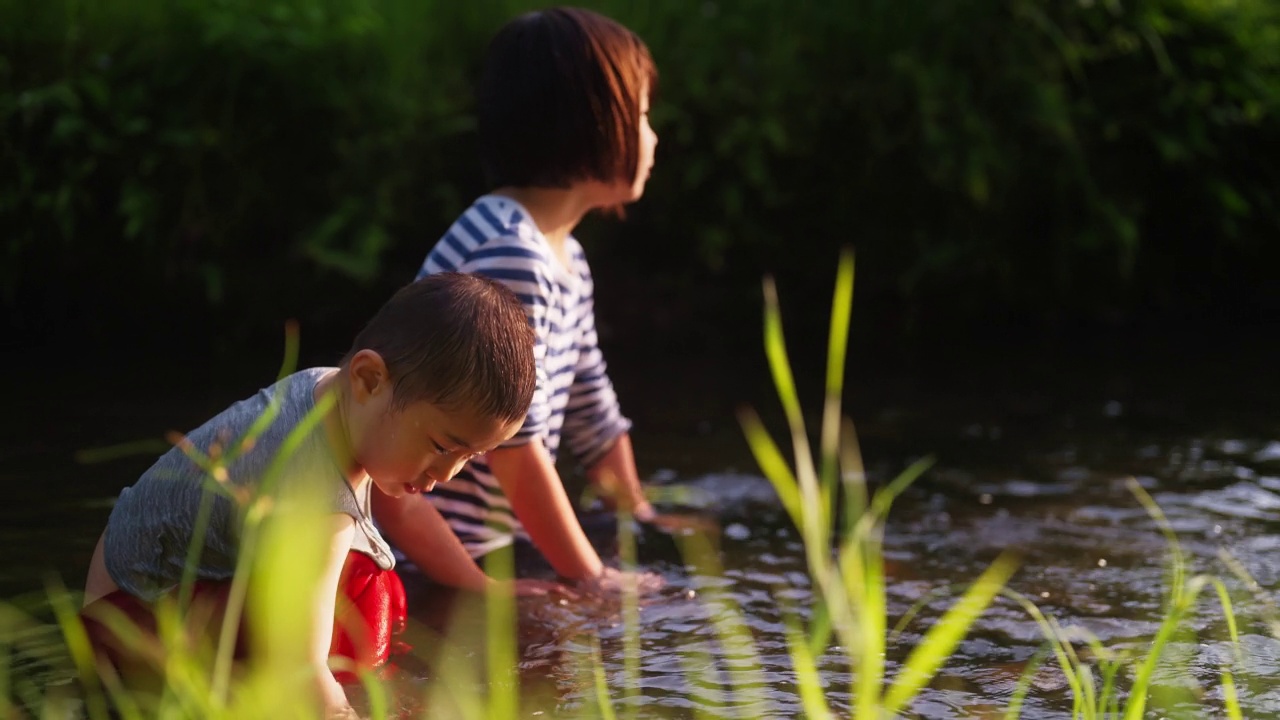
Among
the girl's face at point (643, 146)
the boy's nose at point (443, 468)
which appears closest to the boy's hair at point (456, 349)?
the boy's nose at point (443, 468)

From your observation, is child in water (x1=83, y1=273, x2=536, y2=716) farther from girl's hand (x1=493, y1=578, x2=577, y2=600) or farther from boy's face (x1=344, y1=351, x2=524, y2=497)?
girl's hand (x1=493, y1=578, x2=577, y2=600)

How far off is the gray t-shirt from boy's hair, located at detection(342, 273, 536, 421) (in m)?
0.23

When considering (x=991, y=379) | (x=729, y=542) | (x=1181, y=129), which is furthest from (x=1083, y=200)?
(x=729, y=542)

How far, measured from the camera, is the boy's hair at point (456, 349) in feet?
8.64

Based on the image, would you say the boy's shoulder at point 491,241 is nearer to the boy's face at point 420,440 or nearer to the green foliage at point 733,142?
the boy's face at point 420,440

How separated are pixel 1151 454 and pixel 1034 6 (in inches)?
107

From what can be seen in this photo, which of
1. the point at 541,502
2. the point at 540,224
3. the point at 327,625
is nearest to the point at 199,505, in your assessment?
the point at 327,625

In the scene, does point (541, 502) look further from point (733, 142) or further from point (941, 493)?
point (733, 142)

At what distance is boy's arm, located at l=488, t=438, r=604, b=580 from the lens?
137 inches

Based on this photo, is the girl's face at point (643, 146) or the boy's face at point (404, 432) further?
the girl's face at point (643, 146)

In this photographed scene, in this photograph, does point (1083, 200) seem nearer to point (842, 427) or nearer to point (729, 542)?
point (842, 427)

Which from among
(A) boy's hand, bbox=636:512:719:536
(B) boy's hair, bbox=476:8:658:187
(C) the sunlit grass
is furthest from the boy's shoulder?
(C) the sunlit grass

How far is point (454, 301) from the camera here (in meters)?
2.67

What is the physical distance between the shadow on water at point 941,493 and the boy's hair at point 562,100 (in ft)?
3.55
